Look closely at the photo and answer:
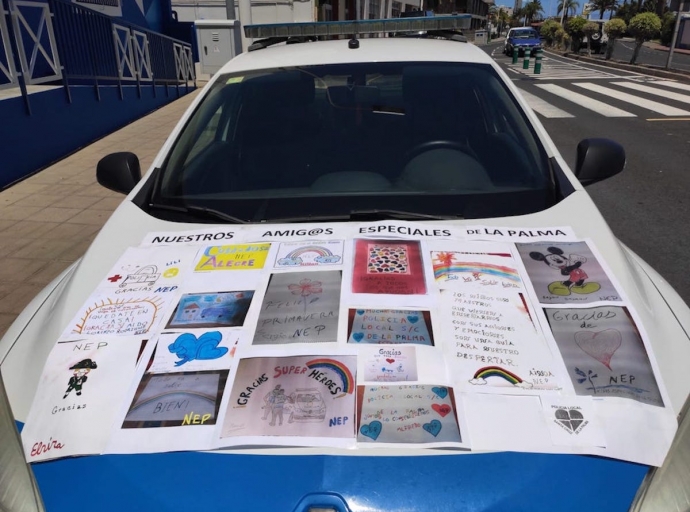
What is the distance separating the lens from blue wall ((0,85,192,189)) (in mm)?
6410

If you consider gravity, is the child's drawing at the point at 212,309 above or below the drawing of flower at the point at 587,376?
above

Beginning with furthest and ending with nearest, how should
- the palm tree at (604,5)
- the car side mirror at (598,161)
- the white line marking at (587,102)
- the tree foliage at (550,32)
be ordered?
the palm tree at (604,5) < the tree foliage at (550,32) < the white line marking at (587,102) < the car side mirror at (598,161)

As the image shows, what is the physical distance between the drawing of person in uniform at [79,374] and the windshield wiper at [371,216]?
2.70ft

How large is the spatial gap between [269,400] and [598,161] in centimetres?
183

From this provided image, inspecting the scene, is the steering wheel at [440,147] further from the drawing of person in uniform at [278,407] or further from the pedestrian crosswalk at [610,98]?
the pedestrian crosswalk at [610,98]

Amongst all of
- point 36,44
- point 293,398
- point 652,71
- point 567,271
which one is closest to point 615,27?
point 652,71

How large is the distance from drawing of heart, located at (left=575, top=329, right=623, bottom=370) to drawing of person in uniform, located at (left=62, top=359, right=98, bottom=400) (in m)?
1.20

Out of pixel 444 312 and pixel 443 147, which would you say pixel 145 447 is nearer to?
pixel 444 312

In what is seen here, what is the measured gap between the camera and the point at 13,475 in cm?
109

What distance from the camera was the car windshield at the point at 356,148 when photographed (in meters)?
2.12

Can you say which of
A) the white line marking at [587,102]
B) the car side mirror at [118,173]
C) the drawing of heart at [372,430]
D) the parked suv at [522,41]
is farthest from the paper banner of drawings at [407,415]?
the parked suv at [522,41]

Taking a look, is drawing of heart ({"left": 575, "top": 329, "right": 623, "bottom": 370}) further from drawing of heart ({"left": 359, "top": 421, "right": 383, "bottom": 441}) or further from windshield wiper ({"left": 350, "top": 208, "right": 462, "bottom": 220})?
windshield wiper ({"left": 350, "top": 208, "right": 462, "bottom": 220})

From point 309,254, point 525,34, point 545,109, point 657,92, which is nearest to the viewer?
point 309,254

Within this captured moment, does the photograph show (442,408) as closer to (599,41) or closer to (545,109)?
(545,109)
